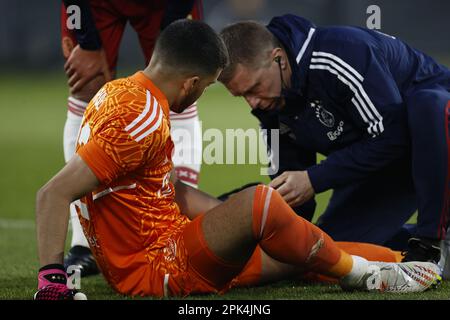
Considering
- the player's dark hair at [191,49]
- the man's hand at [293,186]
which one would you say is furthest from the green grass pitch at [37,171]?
the player's dark hair at [191,49]

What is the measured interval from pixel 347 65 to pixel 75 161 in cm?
129

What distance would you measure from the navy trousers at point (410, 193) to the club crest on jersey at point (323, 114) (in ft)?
1.13

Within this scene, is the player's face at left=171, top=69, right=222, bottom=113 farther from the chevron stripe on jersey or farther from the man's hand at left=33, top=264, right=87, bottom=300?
the man's hand at left=33, top=264, right=87, bottom=300

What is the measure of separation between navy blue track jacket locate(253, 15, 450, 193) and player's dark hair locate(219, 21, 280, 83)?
0.08 metres

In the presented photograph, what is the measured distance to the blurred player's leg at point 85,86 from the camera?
4.71m

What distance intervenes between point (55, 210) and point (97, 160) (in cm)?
21

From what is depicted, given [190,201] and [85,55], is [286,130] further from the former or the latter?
[85,55]

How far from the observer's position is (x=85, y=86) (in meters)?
4.86

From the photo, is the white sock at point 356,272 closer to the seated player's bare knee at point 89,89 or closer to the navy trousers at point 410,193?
the navy trousers at point 410,193

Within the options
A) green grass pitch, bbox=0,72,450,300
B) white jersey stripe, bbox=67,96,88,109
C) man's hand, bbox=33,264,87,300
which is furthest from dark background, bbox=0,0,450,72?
man's hand, bbox=33,264,87,300

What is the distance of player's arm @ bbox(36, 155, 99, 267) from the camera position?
334cm

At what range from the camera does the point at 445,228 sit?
13.4 feet

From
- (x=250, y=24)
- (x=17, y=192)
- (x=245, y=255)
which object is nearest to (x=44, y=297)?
(x=245, y=255)

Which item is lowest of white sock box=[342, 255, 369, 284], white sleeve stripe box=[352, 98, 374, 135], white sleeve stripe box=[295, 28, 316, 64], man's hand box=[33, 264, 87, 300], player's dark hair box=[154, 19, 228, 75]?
white sock box=[342, 255, 369, 284]
